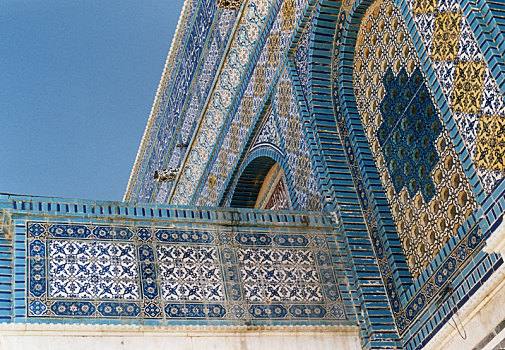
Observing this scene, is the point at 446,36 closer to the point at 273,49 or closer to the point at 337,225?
the point at 337,225

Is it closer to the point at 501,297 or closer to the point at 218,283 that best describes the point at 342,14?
the point at 218,283

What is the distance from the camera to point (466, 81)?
4398 millimetres

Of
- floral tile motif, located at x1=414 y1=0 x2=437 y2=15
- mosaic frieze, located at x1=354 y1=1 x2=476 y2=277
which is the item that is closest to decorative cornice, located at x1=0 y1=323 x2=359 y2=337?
mosaic frieze, located at x1=354 y1=1 x2=476 y2=277

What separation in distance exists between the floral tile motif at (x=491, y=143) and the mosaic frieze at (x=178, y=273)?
57.8 inches

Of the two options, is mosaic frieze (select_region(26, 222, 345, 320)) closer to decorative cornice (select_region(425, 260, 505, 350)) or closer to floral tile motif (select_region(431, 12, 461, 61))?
decorative cornice (select_region(425, 260, 505, 350))

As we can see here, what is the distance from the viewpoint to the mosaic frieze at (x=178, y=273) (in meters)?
4.85

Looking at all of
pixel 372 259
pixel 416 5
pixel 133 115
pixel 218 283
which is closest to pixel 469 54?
pixel 416 5

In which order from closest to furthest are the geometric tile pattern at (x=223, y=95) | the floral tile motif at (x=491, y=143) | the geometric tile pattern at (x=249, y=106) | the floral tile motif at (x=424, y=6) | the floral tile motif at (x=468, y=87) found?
the floral tile motif at (x=491, y=143) < the floral tile motif at (x=468, y=87) < the floral tile motif at (x=424, y=6) < the geometric tile pattern at (x=249, y=106) < the geometric tile pattern at (x=223, y=95)

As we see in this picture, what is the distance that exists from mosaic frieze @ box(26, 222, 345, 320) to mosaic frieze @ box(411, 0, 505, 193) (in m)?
1.44

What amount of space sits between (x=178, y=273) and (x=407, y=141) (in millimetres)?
1540

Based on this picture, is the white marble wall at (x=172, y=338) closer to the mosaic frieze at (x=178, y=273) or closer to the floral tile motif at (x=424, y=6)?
the mosaic frieze at (x=178, y=273)

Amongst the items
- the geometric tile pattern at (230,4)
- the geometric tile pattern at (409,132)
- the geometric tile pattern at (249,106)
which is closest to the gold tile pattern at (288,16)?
the geometric tile pattern at (249,106)

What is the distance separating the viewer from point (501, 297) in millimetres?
4129

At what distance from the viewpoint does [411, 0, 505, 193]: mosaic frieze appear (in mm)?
4164
